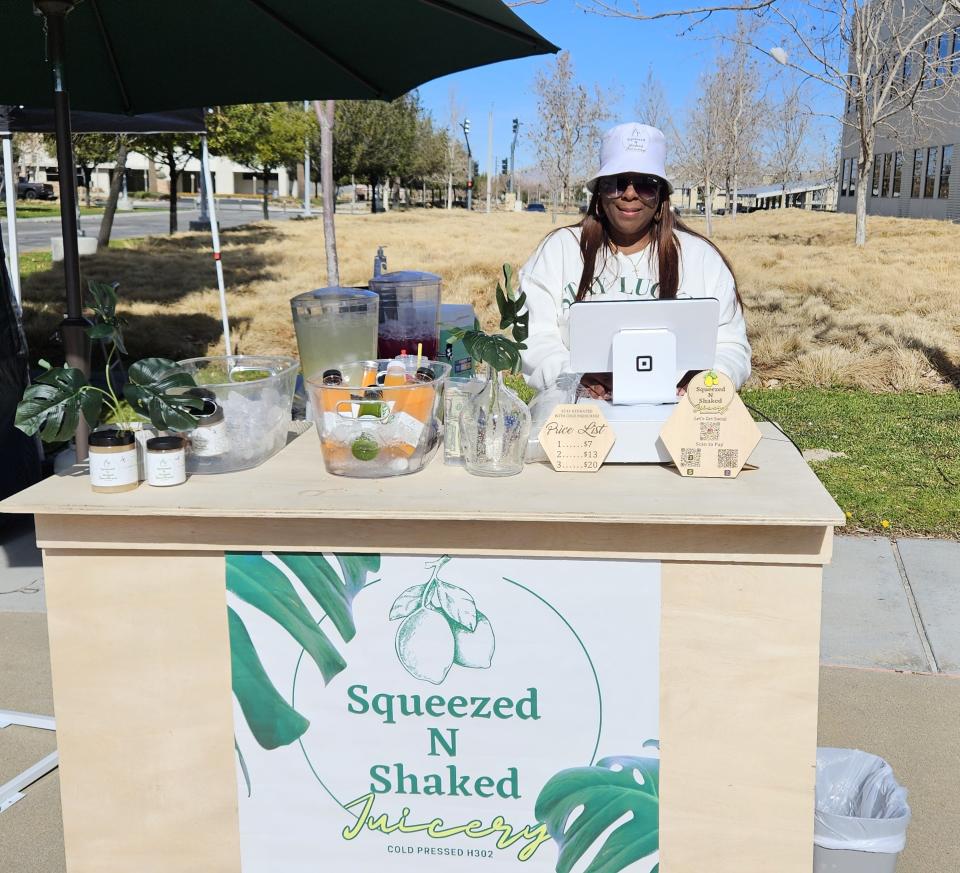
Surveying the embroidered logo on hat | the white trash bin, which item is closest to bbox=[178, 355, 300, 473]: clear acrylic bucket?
the embroidered logo on hat

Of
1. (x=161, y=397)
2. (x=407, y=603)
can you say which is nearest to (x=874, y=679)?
(x=407, y=603)

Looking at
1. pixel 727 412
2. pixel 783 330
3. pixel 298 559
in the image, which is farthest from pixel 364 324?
pixel 783 330

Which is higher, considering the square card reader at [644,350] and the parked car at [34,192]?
the parked car at [34,192]

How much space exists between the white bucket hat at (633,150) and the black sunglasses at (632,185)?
0.21 ft

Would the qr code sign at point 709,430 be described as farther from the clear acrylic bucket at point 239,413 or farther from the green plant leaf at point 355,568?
the clear acrylic bucket at point 239,413

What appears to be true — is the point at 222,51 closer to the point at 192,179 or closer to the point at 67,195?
the point at 67,195

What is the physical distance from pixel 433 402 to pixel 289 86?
1.66m

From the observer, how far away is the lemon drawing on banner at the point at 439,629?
86.0 inches

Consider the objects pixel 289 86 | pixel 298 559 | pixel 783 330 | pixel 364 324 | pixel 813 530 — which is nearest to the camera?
pixel 813 530

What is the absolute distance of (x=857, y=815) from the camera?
2.53 m

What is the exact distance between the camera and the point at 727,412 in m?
2.24

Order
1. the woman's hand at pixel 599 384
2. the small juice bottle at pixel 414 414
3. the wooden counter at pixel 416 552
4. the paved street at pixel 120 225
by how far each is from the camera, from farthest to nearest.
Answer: the paved street at pixel 120 225
the woman's hand at pixel 599 384
the small juice bottle at pixel 414 414
the wooden counter at pixel 416 552

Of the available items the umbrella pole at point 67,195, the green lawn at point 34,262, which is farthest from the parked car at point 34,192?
the umbrella pole at point 67,195

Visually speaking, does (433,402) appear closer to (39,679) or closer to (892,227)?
(39,679)
